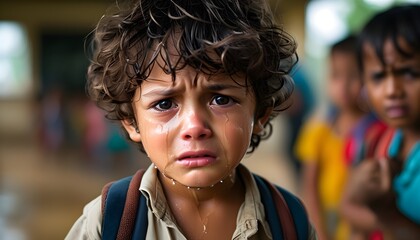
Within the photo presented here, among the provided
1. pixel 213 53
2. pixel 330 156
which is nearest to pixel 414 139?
pixel 330 156

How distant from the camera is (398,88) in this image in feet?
6.96

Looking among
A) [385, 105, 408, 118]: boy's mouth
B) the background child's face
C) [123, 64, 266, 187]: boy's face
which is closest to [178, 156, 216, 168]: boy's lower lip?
[123, 64, 266, 187]: boy's face

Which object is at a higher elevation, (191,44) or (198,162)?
(191,44)

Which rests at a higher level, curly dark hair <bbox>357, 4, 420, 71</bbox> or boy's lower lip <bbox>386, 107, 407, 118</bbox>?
curly dark hair <bbox>357, 4, 420, 71</bbox>

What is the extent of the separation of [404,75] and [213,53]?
0.97m

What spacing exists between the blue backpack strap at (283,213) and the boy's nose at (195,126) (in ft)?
1.04

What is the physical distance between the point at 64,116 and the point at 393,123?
11.9 metres

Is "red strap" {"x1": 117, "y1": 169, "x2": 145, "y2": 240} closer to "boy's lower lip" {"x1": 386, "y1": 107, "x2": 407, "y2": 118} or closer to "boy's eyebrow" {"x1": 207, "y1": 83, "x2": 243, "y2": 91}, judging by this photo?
"boy's eyebrow" {"x1": 207, "y1": 83, "x2": 243, "y2": 91}

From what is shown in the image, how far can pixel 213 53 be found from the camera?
4.73ft

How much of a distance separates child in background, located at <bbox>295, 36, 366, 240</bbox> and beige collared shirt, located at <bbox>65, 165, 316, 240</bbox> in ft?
4.88

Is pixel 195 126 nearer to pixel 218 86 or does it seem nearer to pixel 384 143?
pixel 218 86

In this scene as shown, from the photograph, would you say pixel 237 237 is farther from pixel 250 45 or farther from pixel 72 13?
pixel 72 13

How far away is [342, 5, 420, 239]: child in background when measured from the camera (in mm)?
2113

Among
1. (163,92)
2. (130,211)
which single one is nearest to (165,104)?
(163,92)
